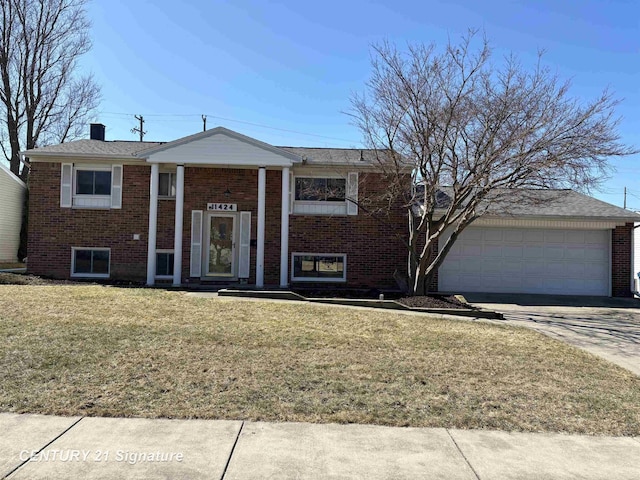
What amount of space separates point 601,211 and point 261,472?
1513 centimetres

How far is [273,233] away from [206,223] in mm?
2261

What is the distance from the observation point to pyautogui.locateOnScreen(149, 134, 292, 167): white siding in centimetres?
1435

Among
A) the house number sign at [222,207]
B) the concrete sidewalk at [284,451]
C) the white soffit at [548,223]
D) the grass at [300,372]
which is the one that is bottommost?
the concrete sidewalk at [284,451]

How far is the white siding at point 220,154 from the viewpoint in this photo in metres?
14.4

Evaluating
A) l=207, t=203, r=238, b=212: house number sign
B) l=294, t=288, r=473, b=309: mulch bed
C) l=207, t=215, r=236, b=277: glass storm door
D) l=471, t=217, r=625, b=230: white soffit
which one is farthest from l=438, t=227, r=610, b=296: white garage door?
l=207, t=203, r=238, b=212: house number sign

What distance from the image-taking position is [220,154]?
1440cm

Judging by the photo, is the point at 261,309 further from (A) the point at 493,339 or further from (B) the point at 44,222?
(B) the point at 44,222

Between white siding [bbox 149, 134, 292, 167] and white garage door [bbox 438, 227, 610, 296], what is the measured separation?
6491 mm

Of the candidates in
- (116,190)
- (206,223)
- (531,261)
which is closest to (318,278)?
(206,223)

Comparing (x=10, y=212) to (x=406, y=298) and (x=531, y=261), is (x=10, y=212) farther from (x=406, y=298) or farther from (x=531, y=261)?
(x=531, y=261)

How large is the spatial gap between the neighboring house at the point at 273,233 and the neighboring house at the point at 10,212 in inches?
142

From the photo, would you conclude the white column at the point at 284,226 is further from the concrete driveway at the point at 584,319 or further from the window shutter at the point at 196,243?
the concrete driveway at the point at 584,319

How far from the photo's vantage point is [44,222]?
15320 millimetres

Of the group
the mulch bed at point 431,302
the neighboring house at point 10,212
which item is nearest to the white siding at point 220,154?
the mulch bed at point 431,302
